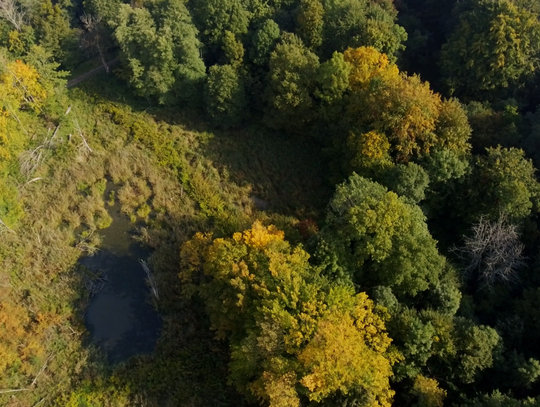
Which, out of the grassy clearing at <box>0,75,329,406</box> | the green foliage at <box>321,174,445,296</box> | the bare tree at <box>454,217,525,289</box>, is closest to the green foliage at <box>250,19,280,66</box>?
the grassy clearing at <box>0,75,329,406</box>

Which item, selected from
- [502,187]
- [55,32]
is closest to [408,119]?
[502,187]

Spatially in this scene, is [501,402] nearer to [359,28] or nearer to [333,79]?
[333,79]

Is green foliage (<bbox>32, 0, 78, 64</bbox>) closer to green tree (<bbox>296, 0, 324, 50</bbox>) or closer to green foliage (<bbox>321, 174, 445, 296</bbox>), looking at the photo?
green tree (<bbox>296, 0, 324, 50</bbox>)

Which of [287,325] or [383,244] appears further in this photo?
→ [383,244]

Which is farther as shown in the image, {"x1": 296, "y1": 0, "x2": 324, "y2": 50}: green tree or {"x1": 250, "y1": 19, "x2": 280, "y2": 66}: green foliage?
{"x1": 250, "y1": 19, "x2": 280, "y2": 66}: green foliage

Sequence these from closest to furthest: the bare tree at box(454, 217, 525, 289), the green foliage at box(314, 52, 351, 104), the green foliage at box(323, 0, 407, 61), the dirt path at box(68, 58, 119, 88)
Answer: the bare tree at box(454, 217, 525, 289)
the green foliage at box(314, 52, 351, 104)
the green foliage at box(323, 0, 407, 61)
the dirt path at box(68, 58, 119, 88)

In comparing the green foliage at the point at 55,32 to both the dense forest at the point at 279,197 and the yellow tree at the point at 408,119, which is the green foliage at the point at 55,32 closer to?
the dense forest at the point at 279,197

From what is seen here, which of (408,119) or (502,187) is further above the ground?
(408,119)
